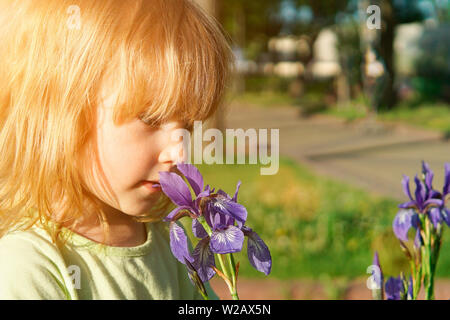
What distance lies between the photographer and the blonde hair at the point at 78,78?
1.13 metres

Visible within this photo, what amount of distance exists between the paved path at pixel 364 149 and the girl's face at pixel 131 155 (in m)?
3.07

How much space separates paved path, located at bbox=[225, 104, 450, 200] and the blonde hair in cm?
302

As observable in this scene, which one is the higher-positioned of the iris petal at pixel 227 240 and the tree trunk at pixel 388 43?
the tree trunk at pixel 388 43

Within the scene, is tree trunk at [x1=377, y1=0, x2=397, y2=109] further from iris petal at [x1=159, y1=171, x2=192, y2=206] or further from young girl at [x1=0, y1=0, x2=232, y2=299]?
iris petal at [x1=159, y1=171, x2=192, y2=206]

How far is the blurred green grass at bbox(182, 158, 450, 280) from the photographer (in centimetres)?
316

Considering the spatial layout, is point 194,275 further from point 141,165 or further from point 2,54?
point 2,54

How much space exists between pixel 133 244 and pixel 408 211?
2.19 ft

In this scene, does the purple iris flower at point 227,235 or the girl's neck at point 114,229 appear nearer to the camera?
the purple iris flower at point 227,235

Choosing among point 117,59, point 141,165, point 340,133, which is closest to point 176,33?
point 117,59

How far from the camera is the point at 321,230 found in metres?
3.73

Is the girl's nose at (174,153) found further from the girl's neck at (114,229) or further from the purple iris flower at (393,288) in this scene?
the purple iris flower at (393,288)

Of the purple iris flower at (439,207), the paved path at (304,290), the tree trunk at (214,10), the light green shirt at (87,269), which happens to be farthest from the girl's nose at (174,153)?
the tree trunk at (214,10)

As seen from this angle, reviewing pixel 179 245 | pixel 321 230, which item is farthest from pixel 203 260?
pixel 321 230
